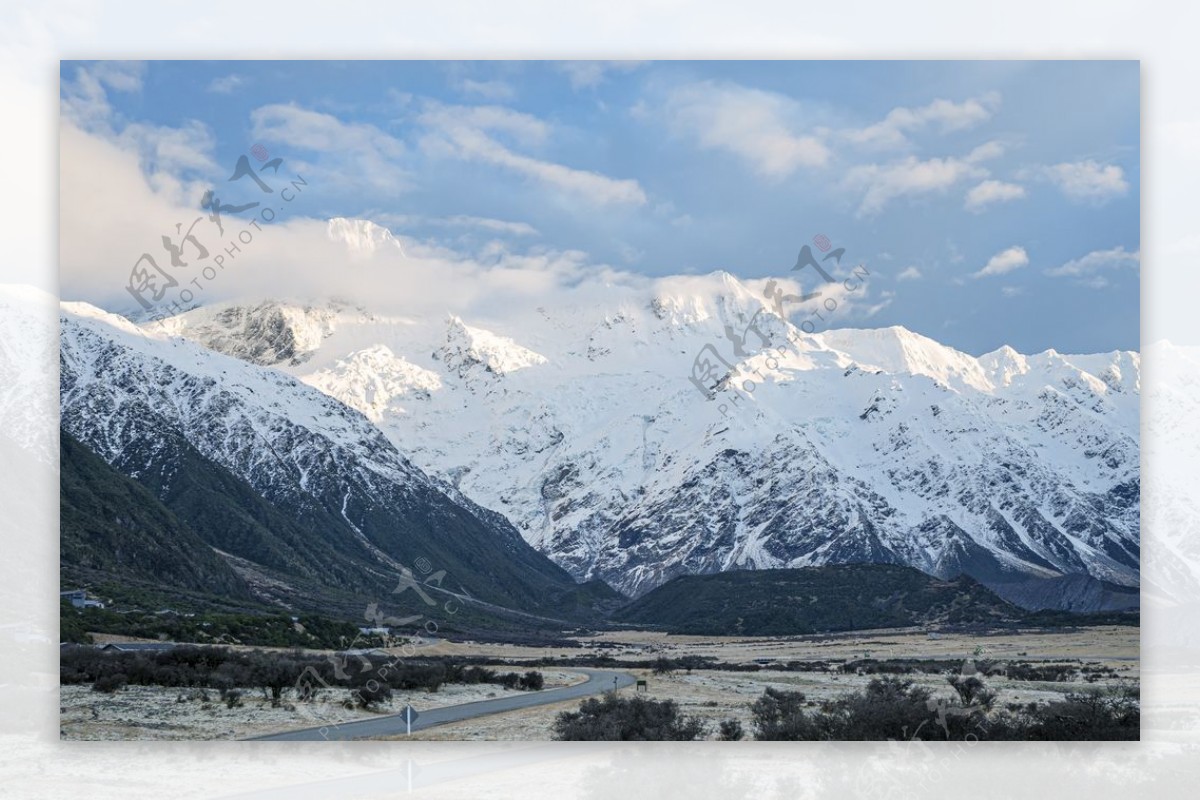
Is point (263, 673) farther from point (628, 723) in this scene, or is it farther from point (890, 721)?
point (890, 721)

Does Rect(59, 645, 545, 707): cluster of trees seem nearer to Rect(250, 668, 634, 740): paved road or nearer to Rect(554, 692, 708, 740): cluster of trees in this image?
Rect(250, 668, 634, 740): paved road

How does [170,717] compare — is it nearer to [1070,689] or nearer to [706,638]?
[1070,689]

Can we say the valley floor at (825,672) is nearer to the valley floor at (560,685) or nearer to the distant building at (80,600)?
the valley floor at (560,685)

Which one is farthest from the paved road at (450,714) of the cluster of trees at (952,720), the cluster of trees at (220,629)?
the cluster of trees at (220,629)

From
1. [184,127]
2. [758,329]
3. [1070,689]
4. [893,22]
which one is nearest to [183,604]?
[758,329]

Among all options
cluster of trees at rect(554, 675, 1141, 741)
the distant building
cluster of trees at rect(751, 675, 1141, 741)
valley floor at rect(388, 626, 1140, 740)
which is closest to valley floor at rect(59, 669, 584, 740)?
valley floor at rect(388, 626, 1140, 740)

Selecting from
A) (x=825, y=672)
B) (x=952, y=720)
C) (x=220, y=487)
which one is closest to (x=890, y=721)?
(x=952, y=720)
